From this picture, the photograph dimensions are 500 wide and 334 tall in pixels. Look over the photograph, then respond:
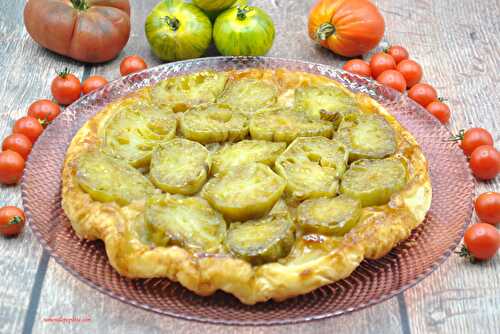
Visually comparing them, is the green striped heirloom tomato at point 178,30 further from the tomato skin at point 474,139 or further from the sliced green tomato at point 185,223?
the sliced green tomato at point 185,223

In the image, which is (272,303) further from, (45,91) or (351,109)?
(45,91)

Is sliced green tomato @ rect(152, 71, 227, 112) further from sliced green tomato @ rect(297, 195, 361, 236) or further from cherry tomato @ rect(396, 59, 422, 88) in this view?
cherry tomato @ rect(396, 59, 422, 88)

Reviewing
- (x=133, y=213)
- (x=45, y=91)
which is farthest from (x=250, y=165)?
(x=45, y=91)

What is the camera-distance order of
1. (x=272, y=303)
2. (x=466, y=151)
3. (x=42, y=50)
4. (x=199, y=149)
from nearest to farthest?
(x=272, y=303), (x=199, y=149), (x=466, y=151), (x=42, y=50)

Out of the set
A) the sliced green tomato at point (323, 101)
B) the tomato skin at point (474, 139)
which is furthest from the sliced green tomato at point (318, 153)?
the tomato skin at point (474, 139)

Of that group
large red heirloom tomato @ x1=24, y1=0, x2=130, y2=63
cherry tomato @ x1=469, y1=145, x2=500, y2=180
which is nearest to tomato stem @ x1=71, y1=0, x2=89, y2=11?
large red heirloom tomato @ x1=24, y1=0, x2=130, y2=63

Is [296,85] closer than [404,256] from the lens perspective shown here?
No

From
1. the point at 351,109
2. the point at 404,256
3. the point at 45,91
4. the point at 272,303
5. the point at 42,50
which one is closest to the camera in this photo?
the point at 272,303
